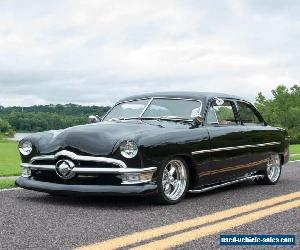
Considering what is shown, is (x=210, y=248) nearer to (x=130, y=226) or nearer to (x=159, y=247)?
(x=159, y=247)

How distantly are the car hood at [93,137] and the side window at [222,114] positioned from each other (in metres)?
0.98

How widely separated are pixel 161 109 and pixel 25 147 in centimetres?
203

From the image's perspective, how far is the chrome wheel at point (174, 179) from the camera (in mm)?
7066

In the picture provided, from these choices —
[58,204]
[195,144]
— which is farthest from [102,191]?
[195,144]

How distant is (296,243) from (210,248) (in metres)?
0.81

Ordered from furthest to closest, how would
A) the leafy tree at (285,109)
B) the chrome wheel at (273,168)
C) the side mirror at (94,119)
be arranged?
the leafy tree at (285,109) → the chrome wheel at (273,168) → the side mirror at (94,119)

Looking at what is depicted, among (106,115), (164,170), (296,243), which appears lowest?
(296,243)

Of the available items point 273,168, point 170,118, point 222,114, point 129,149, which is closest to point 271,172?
point 273,168

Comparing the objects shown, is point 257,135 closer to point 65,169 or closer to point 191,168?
point 191,168

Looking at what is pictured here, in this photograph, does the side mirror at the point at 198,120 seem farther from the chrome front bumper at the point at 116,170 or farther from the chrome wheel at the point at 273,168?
the chrome wheel at the point at 273,168

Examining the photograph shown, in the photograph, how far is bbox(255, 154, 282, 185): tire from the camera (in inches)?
379

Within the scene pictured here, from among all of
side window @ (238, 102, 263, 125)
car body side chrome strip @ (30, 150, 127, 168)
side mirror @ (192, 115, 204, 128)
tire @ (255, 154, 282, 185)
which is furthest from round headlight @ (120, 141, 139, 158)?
tire @ (255, 154, 282, 185)

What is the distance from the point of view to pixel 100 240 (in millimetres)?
4914

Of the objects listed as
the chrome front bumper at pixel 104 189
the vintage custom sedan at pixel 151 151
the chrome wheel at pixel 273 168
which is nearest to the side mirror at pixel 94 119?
the vintage custom sedan at pixel 151 151
